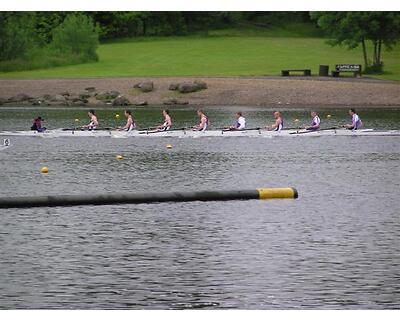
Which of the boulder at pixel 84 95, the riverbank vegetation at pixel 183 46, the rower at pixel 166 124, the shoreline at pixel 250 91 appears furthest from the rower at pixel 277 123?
the riverbank vegetation at pixel 183 46

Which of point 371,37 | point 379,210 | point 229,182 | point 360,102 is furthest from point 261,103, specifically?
point 379,210

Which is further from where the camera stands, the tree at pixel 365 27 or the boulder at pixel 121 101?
the tree at pixel 365 27

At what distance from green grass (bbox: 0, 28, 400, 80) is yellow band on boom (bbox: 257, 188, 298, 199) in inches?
2086

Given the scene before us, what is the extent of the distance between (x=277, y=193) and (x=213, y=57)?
66514 millimetres

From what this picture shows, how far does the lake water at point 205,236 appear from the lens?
1869cm

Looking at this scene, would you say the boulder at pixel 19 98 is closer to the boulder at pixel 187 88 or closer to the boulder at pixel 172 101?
the boulder at pixel 172 101

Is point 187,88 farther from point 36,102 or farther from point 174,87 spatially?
point 36,102

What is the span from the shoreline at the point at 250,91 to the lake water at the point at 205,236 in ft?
101

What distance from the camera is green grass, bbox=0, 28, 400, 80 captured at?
286 ft

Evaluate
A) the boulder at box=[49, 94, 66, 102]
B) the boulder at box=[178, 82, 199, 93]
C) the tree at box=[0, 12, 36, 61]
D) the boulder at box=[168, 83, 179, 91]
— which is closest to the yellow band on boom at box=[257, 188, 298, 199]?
the boulder at box=[178, 82, 199, 93]

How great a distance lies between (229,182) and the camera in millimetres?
33656

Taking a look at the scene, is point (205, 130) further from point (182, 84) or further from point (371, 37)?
point (371, 37)

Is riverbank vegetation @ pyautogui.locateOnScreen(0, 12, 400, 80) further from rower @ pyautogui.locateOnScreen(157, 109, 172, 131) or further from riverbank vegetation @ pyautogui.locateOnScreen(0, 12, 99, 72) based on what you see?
rower @ pyautogui.locateOnScreen(157, 109, 172, 131)

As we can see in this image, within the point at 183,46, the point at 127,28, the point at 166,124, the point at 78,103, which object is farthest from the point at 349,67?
the point at 127,28
